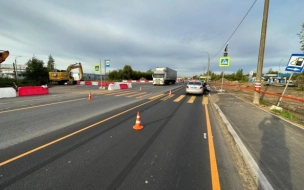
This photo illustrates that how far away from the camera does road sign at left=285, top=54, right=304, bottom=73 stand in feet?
30.9

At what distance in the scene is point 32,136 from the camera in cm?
496

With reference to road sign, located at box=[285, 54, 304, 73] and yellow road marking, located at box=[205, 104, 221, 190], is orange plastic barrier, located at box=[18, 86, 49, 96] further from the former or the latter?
road sign, located at box=[285, 54, 304, 73]

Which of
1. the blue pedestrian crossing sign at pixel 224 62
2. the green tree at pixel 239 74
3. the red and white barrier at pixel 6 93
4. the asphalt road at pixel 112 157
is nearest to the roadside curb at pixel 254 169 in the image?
the asphalt road at pixel 112 157

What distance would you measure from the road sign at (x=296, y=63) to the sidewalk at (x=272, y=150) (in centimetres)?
479

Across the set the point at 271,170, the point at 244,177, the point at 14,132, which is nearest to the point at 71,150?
the point at 14,132

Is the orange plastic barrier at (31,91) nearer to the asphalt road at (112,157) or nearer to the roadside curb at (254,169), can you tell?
the asphalt road at (112,157)

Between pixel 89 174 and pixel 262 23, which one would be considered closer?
pixel 89 174

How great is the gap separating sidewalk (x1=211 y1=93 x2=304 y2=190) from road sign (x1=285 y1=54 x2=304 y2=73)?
189 inches

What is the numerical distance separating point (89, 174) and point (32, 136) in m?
3.05

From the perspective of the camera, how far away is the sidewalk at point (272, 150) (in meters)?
2.99

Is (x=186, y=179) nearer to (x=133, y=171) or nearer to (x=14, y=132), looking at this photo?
(x=133, y=171)

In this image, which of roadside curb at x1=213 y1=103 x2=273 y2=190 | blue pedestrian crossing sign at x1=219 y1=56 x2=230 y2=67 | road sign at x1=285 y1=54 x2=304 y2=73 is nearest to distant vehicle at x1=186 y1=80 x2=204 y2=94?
blue pedestrian crossing sign at x1=219 y1=56 x2=230 y2=67

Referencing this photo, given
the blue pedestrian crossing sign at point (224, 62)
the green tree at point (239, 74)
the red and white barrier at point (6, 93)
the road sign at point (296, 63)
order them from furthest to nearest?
the green tree at point (239, 74) → the blue pedestrian crossing sign at point (224, 62) → the red and white barrier at point (6, 93) → the road sign at point (296, 63)

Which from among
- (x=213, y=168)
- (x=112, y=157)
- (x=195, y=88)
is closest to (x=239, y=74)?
(x=195, y=88)
